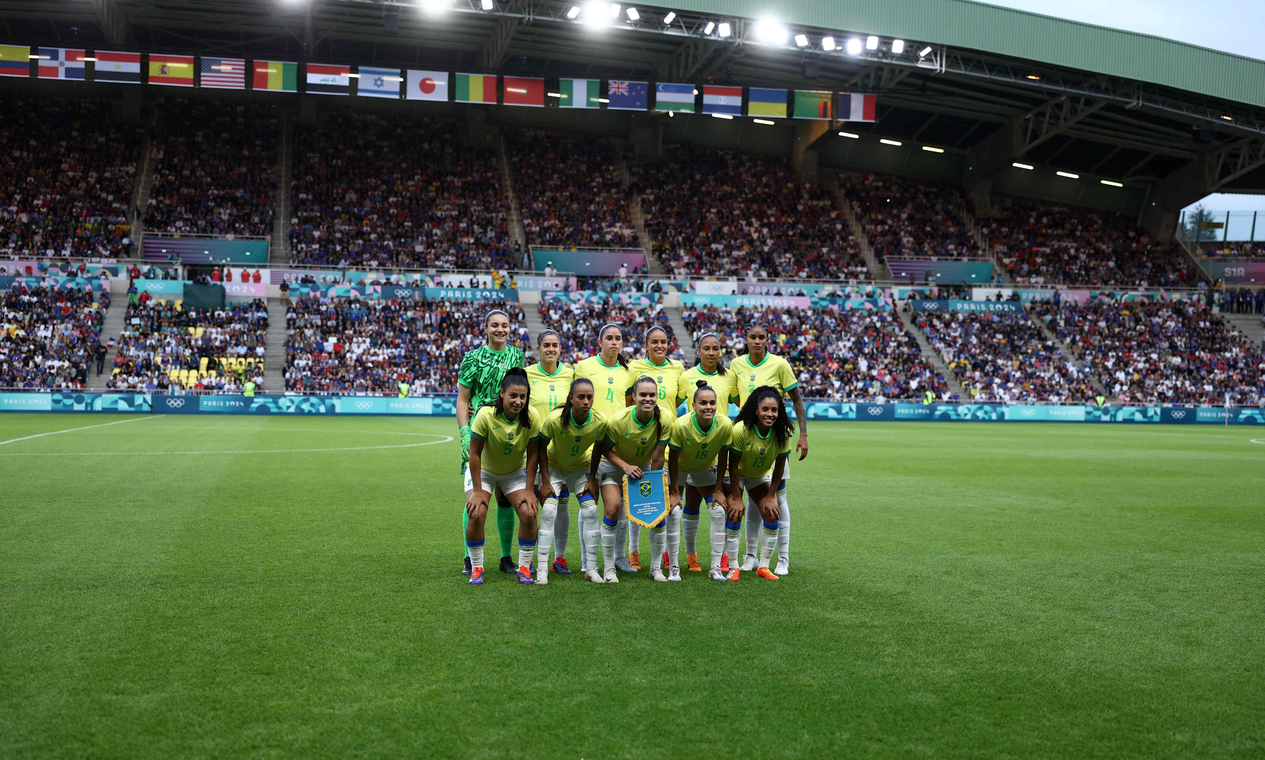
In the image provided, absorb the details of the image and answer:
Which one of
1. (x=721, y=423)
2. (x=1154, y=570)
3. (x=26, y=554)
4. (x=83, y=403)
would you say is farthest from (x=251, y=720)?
(x=83, y=403)

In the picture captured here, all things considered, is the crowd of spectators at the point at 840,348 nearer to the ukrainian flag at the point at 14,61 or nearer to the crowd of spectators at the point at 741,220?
the crowd of spectators at the point at 741,220

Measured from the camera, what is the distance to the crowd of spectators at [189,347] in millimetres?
31984

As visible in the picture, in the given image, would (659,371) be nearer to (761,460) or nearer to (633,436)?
(633,436)

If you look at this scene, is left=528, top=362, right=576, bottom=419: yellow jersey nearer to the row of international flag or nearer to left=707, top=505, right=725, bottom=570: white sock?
left=707, top=505, right=725, bottom=570: white sock

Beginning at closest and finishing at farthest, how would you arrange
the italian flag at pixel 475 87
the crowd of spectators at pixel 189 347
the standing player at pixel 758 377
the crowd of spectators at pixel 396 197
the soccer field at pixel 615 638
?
1. the soccer field at pixel 615 638
2. the standing player at pixel 758 377
3. the crowd of spectators at pixel 189 347
4. the italian flag at pixel 475 87
5. the crowd of spectators at pixel 396 197

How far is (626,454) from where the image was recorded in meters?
6.98

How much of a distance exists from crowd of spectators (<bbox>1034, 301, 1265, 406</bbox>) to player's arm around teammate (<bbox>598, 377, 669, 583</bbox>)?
3724 cm

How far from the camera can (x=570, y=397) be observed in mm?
6664

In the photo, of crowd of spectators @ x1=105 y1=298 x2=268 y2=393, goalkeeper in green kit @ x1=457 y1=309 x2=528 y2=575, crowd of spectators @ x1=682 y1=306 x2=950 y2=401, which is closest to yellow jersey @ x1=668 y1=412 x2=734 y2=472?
goalkeeper in green kit @ x1=457 y1=309 x2=528 y2=575

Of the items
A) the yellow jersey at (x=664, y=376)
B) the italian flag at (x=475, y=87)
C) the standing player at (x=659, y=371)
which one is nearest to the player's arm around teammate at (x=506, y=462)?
the standing player at (x=659, y=371)

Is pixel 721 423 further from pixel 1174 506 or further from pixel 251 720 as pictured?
pixel 1174 506

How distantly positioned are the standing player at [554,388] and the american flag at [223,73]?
106ft

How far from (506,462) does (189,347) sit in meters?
31.0

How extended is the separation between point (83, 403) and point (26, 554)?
85.1 ft
